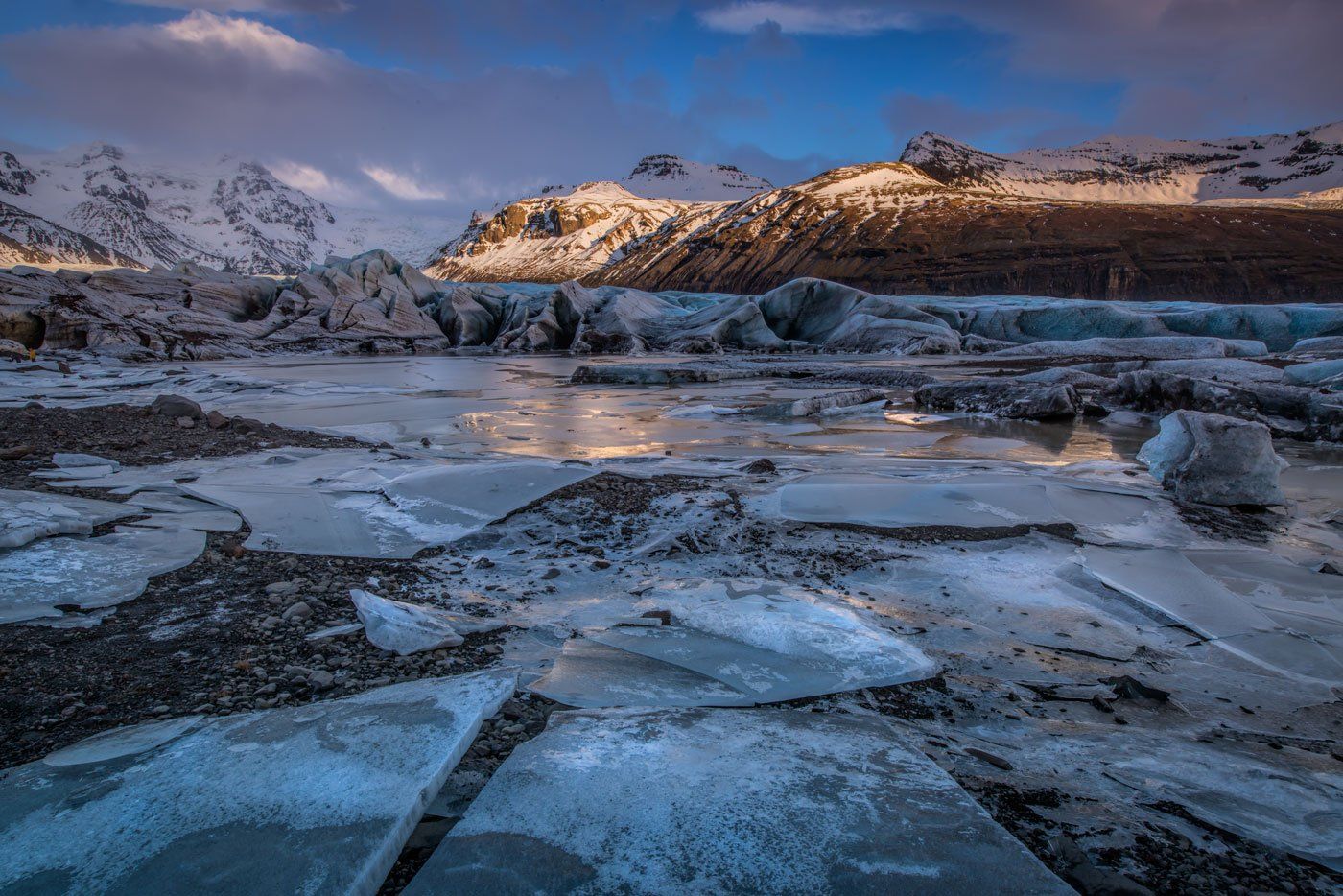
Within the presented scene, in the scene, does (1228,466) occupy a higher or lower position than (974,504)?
higher

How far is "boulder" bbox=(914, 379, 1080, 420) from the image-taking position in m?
7.34

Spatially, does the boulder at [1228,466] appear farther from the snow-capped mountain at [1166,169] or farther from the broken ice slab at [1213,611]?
the snow-capped mountain at [1166,169]

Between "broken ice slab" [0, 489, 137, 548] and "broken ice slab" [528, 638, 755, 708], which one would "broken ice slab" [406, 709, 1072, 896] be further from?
"broken ice slab" [0, 489, 137, 548]

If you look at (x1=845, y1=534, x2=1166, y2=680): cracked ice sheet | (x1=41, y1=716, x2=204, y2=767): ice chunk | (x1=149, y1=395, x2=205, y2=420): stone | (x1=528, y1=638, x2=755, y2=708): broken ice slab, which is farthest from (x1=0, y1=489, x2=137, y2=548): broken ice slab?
(x1=149, y1=395, x2=205, y2=420): stone

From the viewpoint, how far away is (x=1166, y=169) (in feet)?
408

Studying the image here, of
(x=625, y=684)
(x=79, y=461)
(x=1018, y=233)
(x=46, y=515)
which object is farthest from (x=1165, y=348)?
(x=1018, y=233)

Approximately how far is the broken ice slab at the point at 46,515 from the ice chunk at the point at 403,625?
128 centimetres

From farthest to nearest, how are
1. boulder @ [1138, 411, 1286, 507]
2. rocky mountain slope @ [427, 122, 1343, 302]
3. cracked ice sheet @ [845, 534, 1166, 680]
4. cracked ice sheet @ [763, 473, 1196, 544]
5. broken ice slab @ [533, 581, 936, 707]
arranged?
rocky mountain slope @ [427, 122, 1343, 302] < boulder @ [1138, 411, 1286, 507] < cracked ice sheet @ [763, 473, 1196, 544] < cracked ice sheet @ [845, 534, 1166, 680] < broken ice slab @ [533, 581, 936, 707]

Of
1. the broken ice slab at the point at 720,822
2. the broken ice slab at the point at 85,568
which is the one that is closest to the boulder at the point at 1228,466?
the broken ice slab at the point at 720,822

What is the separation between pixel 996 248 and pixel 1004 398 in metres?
52.7

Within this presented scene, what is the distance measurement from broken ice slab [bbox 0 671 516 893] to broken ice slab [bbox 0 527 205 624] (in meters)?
0.95

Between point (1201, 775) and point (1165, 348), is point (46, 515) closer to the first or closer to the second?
point (1201, 775)

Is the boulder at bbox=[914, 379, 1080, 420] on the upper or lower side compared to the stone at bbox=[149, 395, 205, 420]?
upper

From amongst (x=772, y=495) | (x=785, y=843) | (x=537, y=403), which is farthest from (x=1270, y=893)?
(x=537, y=403)
